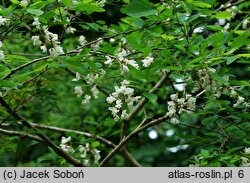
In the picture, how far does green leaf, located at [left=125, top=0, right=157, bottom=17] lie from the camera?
216 cm

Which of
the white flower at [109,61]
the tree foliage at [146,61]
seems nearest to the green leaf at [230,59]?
the tree foliage at [146,61]

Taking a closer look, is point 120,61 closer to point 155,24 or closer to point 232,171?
point 155,24

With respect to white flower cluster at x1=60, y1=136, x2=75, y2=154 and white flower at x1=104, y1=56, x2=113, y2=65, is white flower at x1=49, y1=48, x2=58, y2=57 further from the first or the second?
white flower cluster at x1=60, y1=136, x2=75, y2=154

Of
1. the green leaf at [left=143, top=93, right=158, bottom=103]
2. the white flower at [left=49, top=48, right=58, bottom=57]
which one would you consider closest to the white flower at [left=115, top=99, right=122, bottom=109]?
the green leaf at [left=143, top=93, right=158, bottom=103]

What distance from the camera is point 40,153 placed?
7609 mm

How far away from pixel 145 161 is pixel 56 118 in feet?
5.52

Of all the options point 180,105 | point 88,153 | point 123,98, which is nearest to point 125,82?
point 123,98

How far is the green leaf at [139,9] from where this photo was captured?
2.16 meters

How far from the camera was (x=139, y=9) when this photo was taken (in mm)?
2186

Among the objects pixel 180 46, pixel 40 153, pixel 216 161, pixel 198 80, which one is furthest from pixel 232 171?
pixel 40 153

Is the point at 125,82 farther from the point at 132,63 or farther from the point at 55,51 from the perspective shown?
the point at 55,51

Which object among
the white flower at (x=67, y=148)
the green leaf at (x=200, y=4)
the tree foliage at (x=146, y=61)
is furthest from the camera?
the white flower at (x=67, y=148)

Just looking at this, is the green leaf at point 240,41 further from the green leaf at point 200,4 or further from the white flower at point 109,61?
the white flower at point 109,61

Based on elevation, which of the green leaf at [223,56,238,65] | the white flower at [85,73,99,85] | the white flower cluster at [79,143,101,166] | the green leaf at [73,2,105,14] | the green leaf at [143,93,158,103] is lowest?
the white flower cluster at [79,143,101,166]
